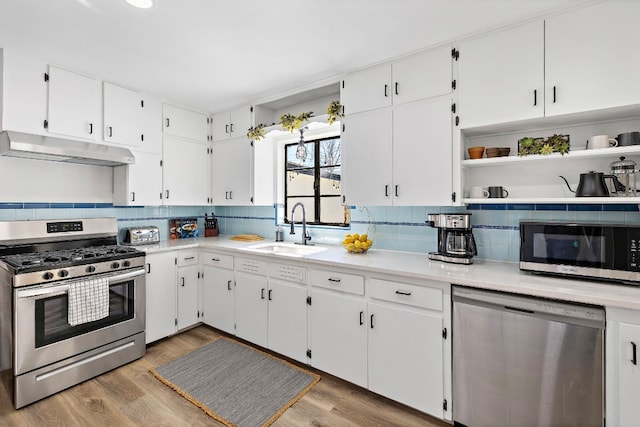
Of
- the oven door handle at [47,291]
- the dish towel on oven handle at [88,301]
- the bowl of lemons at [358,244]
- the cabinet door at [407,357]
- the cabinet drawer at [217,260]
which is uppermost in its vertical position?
the bowl of lemons at [358,244]

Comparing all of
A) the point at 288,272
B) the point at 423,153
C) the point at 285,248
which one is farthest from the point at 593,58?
the point at 285,248

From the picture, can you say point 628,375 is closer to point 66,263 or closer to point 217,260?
point 217,260

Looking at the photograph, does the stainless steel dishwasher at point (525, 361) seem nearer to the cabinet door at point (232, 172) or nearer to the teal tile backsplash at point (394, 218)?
the teal tile backsplash at point (394, 218)

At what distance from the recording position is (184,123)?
141 inches

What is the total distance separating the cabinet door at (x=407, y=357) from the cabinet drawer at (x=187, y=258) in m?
2.07

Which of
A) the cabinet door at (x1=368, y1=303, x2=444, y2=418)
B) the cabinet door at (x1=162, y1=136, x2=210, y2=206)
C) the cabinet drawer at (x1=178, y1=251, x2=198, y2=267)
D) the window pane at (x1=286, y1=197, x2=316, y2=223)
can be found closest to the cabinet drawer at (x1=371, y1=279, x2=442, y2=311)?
the cabinet door at (x1=368, y1=303, x2=444, y2=418)

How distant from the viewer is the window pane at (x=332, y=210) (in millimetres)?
3283

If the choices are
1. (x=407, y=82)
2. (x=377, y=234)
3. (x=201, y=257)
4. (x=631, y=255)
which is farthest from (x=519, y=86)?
(x=201, y=257)

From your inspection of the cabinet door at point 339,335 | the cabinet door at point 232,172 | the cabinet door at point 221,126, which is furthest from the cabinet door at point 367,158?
the cabinet door at point 221,126

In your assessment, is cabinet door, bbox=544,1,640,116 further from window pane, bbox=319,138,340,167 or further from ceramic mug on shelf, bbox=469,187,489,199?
window pane, bbox=319,138,340,167

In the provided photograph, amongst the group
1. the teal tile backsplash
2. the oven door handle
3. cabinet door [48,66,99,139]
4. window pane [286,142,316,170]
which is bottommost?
the oven door handle

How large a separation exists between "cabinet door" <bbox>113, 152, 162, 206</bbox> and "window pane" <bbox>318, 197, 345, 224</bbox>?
Result: 5.85ft

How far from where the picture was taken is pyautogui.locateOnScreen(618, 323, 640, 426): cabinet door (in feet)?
4.67

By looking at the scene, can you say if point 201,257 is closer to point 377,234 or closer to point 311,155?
point 311,155
